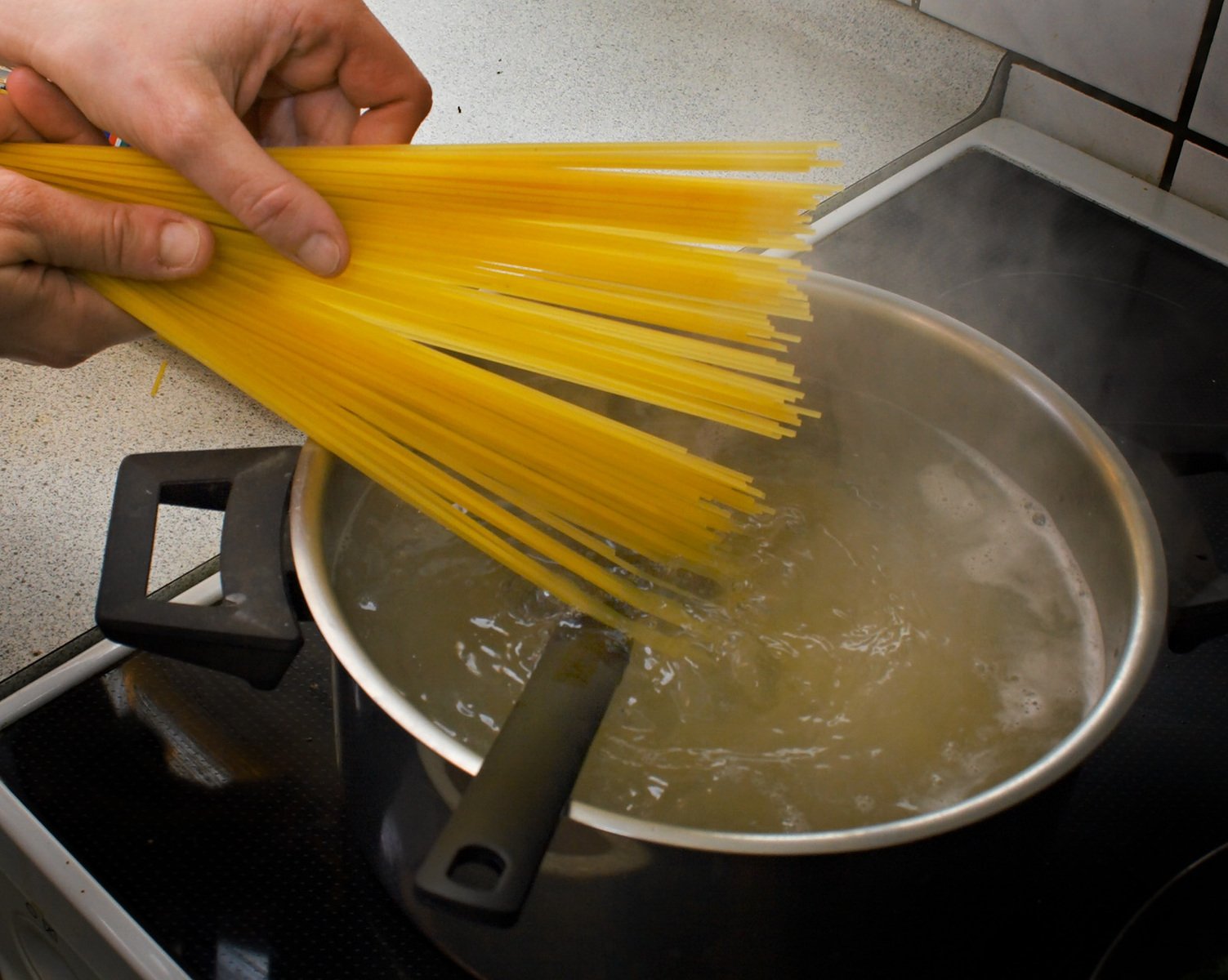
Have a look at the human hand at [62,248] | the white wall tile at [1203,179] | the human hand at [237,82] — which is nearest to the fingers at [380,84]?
the human hand at [237,82]

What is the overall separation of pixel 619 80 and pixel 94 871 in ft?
2.87

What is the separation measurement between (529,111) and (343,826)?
74 centimetres

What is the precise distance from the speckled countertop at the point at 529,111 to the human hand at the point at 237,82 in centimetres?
22

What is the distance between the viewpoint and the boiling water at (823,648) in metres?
0.58

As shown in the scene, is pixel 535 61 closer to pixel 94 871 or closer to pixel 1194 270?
pixel 1194 270

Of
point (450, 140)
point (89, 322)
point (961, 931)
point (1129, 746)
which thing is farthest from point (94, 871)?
point (450, 140)

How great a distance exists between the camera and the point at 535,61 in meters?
1.20

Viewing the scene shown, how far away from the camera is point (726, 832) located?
424 millimetres

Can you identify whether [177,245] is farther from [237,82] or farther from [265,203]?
[237,82]

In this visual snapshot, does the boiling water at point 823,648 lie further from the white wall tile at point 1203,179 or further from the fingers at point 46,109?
the white wall tile at point 1203,179

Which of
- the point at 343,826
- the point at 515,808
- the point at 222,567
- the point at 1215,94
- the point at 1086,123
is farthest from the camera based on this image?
the point at 1086,123

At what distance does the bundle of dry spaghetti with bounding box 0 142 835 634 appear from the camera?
0.57 metres

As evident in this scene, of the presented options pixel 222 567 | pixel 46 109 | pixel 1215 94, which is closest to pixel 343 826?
pixel 222 567

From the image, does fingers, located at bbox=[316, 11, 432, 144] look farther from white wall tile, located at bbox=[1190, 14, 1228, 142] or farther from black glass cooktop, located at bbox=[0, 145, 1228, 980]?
white wall tile, located at bbox=[1190, 14, 1228, 142]
